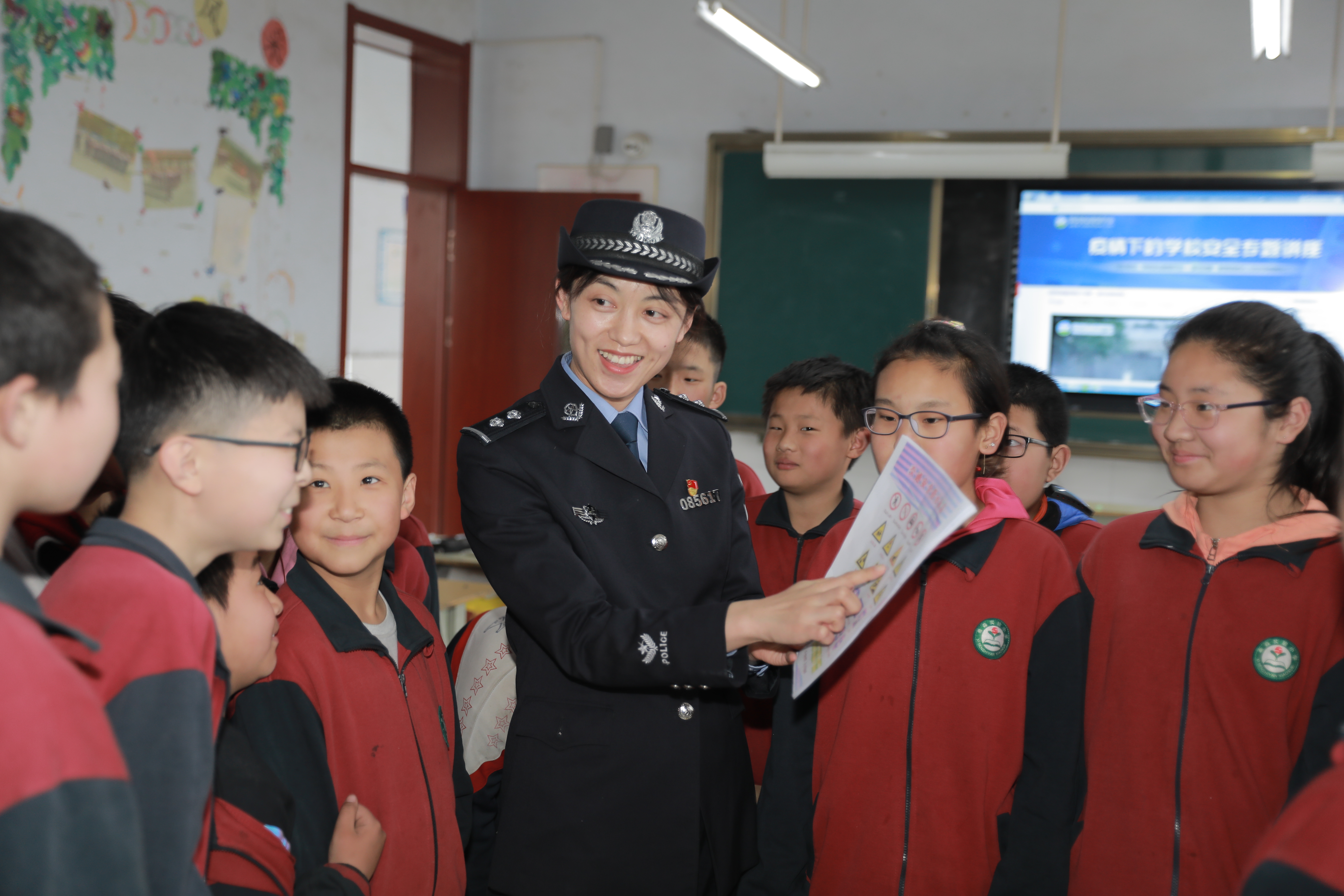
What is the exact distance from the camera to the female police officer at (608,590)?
4.42 ft

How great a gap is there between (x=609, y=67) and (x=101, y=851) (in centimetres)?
544

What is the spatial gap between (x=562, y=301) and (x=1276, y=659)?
118 cm

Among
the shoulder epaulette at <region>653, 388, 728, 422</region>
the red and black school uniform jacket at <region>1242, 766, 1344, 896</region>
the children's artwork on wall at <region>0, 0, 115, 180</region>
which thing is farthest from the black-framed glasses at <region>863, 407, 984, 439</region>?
the children's artwork on wall at <region>0, 0, 115, 180</region>

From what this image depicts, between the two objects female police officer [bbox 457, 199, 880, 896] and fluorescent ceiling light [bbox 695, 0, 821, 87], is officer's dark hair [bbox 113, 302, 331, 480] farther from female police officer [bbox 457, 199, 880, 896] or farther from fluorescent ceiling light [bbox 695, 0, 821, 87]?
fluorescent ceiling light [bbox 695, 0, 821, 87]

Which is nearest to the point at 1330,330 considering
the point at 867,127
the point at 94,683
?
the point at 867,127

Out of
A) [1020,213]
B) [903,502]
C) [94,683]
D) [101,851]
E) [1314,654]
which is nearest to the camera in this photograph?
[101,851]

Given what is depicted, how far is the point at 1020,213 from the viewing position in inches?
192

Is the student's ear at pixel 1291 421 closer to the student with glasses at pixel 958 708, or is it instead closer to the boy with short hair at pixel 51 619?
the student with glasses at pixel 958 708

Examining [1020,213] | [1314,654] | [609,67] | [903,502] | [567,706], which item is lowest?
[567,706]

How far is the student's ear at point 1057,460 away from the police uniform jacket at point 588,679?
1.29m

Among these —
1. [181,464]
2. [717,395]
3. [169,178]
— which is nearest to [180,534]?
[181,464]

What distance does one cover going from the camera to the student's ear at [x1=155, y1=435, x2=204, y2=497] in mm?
1001

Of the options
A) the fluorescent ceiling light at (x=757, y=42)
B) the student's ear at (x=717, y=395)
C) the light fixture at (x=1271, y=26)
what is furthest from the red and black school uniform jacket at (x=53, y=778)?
the light fixture at (x=1271, y=26)

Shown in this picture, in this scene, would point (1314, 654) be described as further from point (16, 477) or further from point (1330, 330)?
point (1330, 330)
